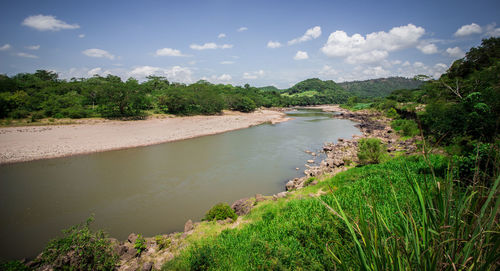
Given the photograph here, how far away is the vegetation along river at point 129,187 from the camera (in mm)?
9516

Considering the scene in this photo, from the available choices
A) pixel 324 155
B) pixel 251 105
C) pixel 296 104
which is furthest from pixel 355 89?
pixel 324 155

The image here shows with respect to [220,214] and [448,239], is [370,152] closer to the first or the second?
[220,214]

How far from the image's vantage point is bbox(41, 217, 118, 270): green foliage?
209 inches

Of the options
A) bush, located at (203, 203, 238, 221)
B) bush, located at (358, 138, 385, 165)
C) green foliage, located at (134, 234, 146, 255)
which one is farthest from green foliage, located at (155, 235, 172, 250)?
bush, located at (358, 138, 385, 165)

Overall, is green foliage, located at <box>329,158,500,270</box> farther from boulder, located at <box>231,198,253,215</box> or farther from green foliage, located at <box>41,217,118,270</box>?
boulder, located at <box>231,198,253,215</box>

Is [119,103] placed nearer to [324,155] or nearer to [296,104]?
[324,155]

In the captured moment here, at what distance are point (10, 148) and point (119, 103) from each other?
19.7 m

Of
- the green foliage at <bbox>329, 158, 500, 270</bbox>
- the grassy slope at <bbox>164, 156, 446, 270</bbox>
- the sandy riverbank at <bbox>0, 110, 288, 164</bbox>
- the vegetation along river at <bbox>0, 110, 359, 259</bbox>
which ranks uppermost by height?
the green foliage at <bbox>329, 158, 500, 270</bbox>

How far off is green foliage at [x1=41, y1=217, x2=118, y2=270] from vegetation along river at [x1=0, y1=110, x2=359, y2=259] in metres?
3.42

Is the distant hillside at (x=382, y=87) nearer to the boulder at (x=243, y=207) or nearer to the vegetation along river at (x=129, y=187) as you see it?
the vegetation along river at (x=129, y=187)

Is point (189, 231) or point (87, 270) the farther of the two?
point (189, 231)

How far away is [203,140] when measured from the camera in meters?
27.3

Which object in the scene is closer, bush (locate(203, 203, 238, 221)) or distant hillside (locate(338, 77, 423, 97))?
bush (locate(203, 203, 238, 221))

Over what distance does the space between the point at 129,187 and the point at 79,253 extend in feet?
28.6
